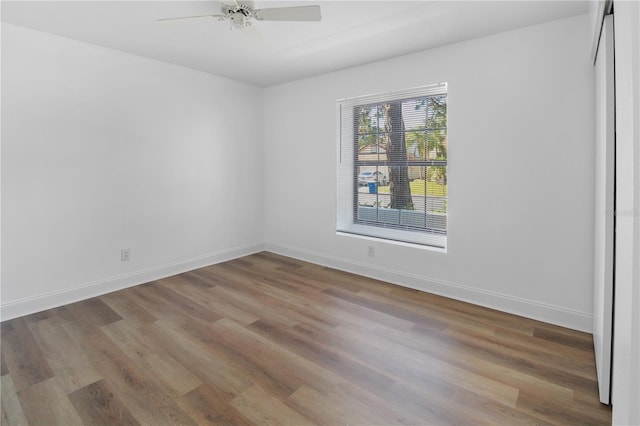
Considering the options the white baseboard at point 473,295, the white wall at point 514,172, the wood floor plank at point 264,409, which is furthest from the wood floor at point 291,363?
the white wall at point 514,172

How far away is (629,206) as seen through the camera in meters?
0.98

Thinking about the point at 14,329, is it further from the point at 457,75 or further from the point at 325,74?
the point at 457,75

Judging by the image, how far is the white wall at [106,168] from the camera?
115 inches

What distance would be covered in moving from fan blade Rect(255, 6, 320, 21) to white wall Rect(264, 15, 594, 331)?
5.42 feet

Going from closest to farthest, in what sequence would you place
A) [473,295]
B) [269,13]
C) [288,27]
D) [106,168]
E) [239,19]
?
[269,13], [239,19], [288,27], [473,295], [106,168]

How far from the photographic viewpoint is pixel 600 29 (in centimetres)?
191

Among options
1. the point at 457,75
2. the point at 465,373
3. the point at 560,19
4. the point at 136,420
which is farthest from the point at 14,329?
the point at 560,19

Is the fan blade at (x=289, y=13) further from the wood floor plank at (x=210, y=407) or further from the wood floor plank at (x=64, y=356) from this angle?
the wood floor plank at (x=64, y=356)

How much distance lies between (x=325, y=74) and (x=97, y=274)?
11.5ft

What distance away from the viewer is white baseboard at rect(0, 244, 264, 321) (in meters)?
2.94

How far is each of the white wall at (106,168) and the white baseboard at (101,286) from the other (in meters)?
0.01

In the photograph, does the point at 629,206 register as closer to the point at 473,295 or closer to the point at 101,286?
the point at 473,295

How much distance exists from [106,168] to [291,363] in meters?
2.80

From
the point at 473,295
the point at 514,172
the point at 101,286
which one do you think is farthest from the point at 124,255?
the point at 514,172
